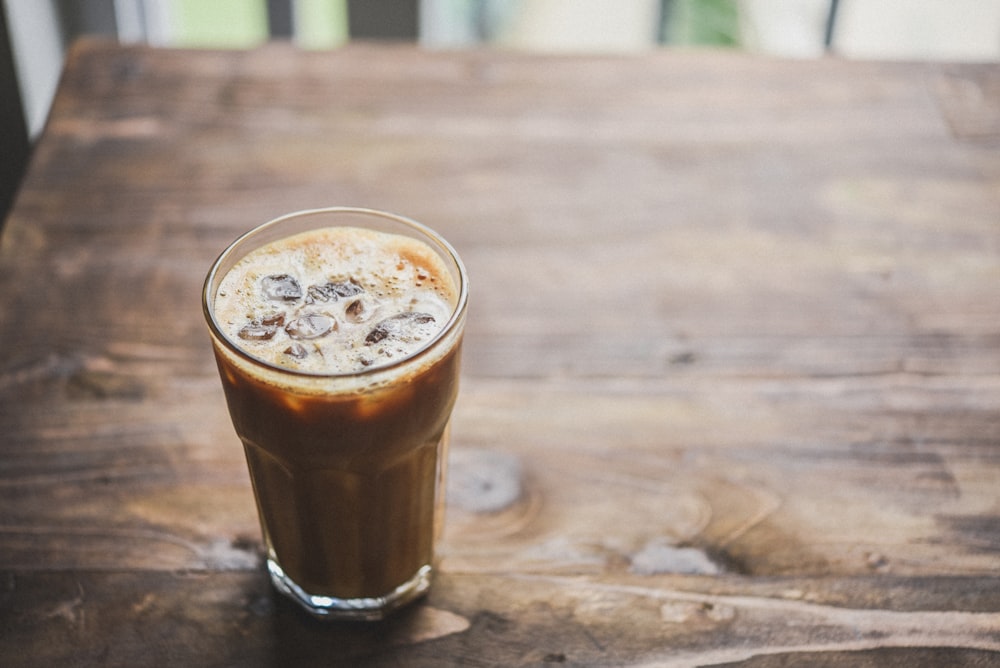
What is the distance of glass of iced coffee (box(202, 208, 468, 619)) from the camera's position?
2.43ft

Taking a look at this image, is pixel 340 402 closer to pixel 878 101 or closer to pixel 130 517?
pixel 130 517

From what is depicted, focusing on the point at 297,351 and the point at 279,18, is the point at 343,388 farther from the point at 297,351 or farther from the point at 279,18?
the point at 279,18

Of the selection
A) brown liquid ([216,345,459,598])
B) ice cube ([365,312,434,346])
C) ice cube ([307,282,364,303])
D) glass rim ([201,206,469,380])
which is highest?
glass rim ([201,206,469,380])

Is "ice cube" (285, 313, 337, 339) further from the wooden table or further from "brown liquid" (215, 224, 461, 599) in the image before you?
the wooden table

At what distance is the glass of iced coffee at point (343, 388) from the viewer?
740mm

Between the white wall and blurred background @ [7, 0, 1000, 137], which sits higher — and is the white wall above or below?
above

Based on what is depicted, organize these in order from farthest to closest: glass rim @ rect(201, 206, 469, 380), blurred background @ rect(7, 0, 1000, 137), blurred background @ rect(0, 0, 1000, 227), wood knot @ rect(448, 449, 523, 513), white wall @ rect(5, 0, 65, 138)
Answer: blurred background @ rect(7, 0, 1000, 137) → blurred background @ rect(0, 0, 1000, 227) → white wall @ rect(5, 0, 65, 138) → wood knot @ rect(448, 449, 523, 513) → glass rim @ rect(201, 206, 469, 380)

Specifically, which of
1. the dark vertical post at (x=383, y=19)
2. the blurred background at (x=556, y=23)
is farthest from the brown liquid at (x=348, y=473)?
the dark vertical post at (x=383, y=19)

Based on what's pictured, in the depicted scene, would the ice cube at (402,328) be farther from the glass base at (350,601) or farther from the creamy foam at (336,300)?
the glass base at (350,601)

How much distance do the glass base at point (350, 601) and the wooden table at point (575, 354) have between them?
1 cm

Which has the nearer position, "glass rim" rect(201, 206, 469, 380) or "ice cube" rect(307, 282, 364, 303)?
"glass rim" rect(201, 206, 469, 380)

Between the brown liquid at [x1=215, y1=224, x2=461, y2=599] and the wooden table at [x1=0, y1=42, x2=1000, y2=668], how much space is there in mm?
48

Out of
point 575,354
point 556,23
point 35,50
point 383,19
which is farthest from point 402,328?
point 556,23

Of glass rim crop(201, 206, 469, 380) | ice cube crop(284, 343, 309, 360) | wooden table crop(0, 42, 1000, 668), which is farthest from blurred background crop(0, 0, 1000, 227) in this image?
ice cube crop(284, 343, 309, 360)
